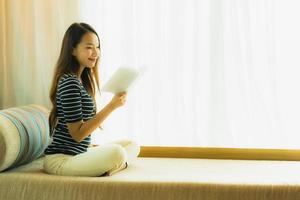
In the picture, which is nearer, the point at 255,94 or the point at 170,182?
the point at 170,182

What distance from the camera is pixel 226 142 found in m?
2.19

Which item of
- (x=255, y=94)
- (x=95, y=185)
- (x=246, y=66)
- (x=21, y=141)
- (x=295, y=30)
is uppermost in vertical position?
(x=295, y=30)

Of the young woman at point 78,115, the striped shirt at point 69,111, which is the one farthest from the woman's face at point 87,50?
the striped shirt at point 69,111

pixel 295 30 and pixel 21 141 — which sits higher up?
pixel 295 30

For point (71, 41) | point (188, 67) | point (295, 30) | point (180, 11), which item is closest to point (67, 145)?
point (71, 41)

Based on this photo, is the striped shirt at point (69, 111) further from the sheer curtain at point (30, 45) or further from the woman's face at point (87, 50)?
the sheer curtain at point (30, 45)

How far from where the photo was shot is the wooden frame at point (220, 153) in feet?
7.04

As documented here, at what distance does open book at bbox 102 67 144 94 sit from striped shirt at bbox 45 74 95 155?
0.12 metres

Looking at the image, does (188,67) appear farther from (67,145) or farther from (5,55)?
(5,55)

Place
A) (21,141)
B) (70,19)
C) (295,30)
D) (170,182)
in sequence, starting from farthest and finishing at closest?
(70,19), (295,30), (21,141), (170,182)

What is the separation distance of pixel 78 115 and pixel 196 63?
0.70 metres

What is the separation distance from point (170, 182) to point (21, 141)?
2.05 feet

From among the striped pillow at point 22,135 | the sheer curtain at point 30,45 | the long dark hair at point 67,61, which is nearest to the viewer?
the striped pillow at point 22,135

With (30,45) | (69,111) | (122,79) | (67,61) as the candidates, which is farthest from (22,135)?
(30,45)
